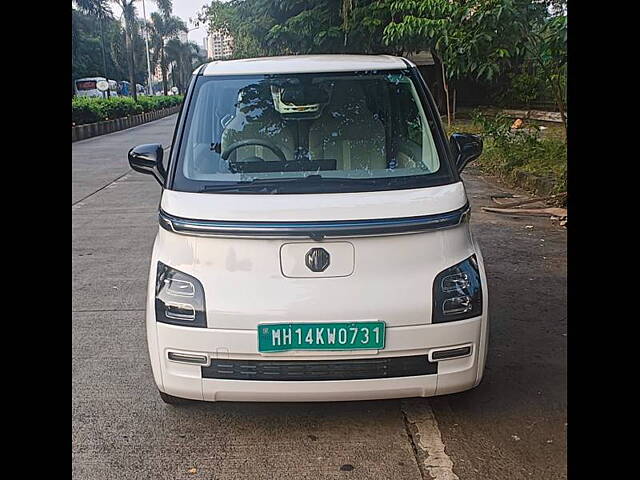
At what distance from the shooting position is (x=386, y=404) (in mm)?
3465

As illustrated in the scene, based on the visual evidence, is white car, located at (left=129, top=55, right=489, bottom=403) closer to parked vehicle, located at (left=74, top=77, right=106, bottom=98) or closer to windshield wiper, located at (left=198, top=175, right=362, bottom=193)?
windshield wiper, located at (left=198, top=175, right=362, bottom=193)

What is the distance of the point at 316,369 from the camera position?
2863 millimetres

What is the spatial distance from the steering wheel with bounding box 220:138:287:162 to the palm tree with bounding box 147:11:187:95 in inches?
2710

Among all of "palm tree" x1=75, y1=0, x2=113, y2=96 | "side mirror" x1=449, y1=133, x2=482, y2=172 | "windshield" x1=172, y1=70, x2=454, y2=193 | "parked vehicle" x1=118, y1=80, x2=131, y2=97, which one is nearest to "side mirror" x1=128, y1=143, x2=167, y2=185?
"windshield" x1=172, y1=70, x2=454, y2=193

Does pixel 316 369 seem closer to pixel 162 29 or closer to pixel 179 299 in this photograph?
pixel 179 299

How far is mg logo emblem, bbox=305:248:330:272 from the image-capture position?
114 inches

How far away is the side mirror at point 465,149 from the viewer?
148 inches

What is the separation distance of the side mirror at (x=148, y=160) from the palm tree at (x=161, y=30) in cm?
6861

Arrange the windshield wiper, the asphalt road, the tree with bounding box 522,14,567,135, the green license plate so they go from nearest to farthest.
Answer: the green license plate → the asphalt road → the windshield wiper → the tree with bounding box 522,14,567,135

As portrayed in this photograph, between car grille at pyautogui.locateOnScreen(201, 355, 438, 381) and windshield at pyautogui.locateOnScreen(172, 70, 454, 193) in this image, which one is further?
windshield at pyautogui.locateOnScreen(172, 70, 454, 193)

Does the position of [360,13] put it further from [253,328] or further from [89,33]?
[89,33]

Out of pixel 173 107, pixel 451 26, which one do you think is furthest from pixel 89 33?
pixel 451 26

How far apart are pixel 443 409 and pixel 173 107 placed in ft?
188

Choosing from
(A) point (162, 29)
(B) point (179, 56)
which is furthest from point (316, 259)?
(B) point (179, 56)
